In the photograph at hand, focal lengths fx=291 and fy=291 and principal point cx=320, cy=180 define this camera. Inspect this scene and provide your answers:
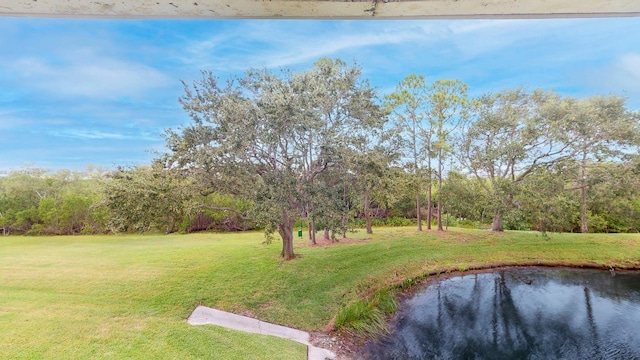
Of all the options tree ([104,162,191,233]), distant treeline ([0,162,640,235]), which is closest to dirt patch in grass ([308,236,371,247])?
distant treeline ([0,162,640,235])

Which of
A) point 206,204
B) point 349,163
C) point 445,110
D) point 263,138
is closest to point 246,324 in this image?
point 206,204

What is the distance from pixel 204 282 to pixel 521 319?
27.4 feet

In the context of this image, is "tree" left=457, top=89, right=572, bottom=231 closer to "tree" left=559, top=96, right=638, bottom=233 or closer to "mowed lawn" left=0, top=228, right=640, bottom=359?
"tree" left=559, top=96, right=638, bottom=233

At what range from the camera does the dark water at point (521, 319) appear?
5945mm

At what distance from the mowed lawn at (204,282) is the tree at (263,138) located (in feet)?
6.89

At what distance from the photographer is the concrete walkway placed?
5883 mm

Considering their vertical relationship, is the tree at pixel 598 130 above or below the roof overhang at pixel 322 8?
above

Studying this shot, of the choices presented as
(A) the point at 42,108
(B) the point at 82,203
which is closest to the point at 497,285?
(A) the point at 42,108

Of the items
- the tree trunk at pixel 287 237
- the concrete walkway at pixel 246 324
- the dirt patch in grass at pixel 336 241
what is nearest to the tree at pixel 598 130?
the dirt patch in grass at pixel 336 241

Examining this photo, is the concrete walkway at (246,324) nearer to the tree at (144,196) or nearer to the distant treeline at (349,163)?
the distant treeline at (349,163)

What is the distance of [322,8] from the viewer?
129 cm

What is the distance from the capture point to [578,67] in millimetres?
5094

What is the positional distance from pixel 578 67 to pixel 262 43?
18.2 feet

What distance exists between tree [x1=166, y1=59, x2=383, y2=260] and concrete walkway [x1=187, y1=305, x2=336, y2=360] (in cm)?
208
